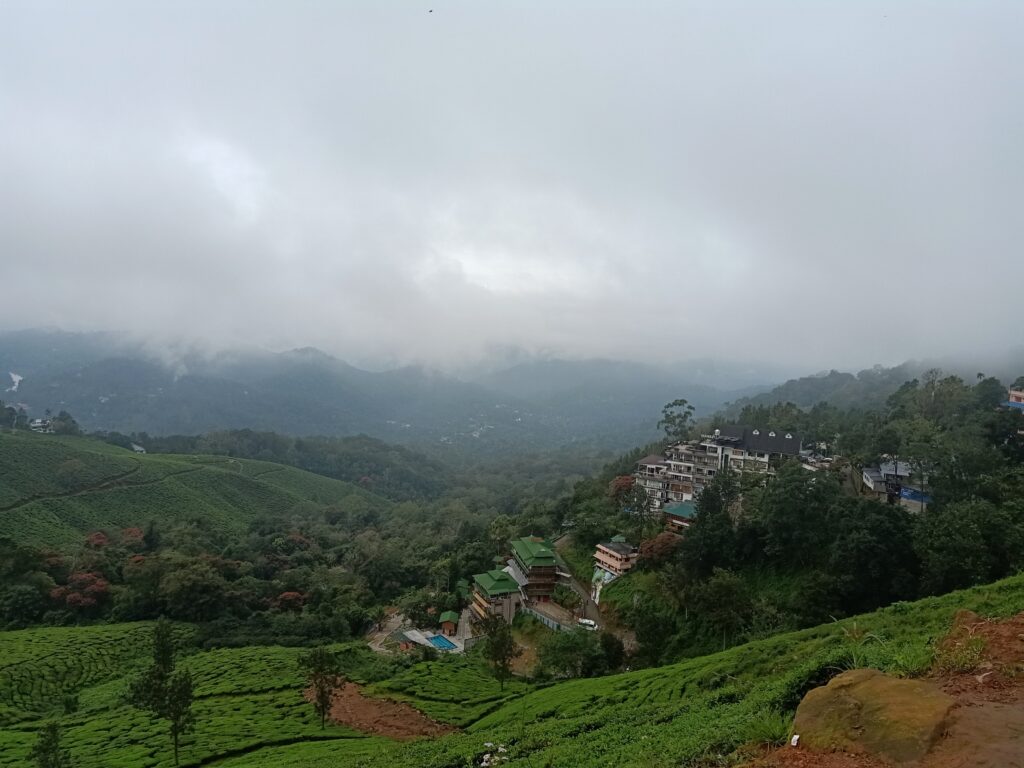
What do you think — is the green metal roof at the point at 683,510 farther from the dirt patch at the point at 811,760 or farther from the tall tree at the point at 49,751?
the tall tree at the point at 49,751

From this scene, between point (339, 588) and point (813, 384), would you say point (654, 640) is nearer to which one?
point (339, 588)

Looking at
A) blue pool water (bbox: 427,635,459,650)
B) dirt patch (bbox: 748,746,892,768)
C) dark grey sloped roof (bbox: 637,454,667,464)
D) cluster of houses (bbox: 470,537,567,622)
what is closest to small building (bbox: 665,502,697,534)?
cluster of houses (bbox: 470,537,567,622)

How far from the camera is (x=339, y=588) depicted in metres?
59.1

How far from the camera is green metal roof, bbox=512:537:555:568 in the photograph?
153ft

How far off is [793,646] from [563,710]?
9.65 meters

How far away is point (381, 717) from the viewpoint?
3019 centimetres

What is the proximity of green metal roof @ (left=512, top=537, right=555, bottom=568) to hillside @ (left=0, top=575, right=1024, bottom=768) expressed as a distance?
9.93 metres

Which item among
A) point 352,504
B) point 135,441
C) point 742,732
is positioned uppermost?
point 742,732

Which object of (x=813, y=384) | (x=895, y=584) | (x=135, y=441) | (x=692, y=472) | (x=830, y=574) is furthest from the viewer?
(x=813, y=384)

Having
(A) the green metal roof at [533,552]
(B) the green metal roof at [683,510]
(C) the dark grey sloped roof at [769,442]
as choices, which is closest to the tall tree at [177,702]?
(A) the green metal roof at [533,552]

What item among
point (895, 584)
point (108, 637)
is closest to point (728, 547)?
point (895, 584)

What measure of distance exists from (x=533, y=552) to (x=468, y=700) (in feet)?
59.6

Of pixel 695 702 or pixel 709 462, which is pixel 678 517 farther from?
pixel 695 702

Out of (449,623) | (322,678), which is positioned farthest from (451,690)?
(449,623)
